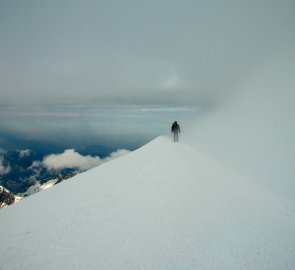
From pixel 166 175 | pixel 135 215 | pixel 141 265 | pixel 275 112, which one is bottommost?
pixel 141 265

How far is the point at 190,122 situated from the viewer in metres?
47.7

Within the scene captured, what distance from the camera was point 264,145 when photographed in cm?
2098

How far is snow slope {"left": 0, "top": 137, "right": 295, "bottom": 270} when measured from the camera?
9.12m

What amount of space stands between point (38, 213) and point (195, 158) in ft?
45.1

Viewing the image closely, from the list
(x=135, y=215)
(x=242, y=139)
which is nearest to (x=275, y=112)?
(x=242, y=139)

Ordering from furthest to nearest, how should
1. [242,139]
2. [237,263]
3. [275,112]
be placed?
[275,112], [242,139], [237,263]

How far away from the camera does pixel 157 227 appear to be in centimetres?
1134

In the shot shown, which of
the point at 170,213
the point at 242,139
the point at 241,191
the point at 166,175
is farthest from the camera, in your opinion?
the point at 242,139

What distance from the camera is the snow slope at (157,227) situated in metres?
9.12

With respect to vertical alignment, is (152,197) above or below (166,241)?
above

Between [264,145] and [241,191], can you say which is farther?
[264,145]

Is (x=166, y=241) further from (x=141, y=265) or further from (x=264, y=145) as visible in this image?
(x=264, y=145)

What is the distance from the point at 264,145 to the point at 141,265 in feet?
53.0

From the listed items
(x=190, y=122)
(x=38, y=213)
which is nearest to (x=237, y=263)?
(x=38, y=213)
